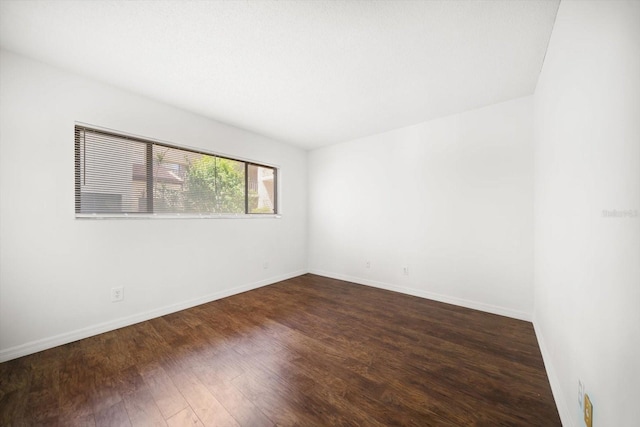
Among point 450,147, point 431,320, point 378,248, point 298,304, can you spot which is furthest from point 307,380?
point 450,147

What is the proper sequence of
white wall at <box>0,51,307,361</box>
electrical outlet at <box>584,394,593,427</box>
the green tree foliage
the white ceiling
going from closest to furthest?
1. electrical outlet at <box>584,394,593,427</box>
2. the white ceiling
3. white wall at <box>0,51,307,361</box>
4. the green tree foliage

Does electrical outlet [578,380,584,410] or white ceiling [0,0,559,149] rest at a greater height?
white ceiling [0,0,559,149]

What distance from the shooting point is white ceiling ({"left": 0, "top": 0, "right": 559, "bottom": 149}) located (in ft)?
4.83

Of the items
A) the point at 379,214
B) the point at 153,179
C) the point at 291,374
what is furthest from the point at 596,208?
the point at 153,179

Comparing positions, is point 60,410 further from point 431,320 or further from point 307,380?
point 431,320

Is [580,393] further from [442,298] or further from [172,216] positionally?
[172,216]

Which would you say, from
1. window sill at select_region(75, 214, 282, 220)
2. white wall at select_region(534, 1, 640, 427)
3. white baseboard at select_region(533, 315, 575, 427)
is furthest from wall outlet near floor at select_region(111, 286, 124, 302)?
white baseboard at select_region(533, 315, 575, 427)

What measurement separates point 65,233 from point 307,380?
2460 mm

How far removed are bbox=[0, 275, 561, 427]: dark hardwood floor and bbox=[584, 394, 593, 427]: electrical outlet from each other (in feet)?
1.26

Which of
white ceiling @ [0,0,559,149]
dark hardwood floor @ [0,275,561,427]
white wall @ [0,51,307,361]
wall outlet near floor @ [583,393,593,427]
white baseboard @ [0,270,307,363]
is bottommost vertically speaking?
dark hardwood floor @ [0,275,561,427]

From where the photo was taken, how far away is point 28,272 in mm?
1896

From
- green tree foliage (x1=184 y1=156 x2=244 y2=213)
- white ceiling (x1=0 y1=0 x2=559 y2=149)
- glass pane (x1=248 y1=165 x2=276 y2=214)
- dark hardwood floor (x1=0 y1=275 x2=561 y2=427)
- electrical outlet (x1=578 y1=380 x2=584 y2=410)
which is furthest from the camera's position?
glass pane (x1=248 y1=165 x2=276 y2=214)

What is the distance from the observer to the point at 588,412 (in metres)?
0.96

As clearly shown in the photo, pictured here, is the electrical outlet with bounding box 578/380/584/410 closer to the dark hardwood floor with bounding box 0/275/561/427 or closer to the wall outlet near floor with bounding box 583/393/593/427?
the wall outlet near floor with bounding box 583/393/593/427
